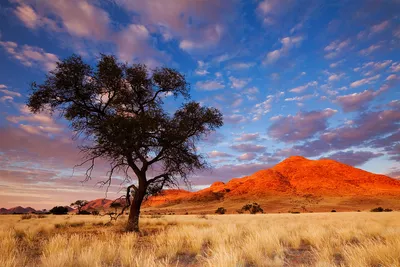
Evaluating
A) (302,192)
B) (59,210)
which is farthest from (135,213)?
(302,192)

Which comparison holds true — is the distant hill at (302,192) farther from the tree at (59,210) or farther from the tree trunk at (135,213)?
the tree trunk at (135,213)

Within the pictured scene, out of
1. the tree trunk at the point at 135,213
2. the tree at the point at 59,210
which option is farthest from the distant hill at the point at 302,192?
the tree trunk at the point at 135,213

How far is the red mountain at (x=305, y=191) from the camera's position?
8994cm

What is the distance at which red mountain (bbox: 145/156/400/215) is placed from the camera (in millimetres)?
89938

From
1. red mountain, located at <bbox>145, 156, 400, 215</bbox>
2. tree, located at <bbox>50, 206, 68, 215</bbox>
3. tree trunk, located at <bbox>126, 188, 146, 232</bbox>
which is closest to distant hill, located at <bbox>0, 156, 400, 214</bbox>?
red mountain, located at <bbox>145, 156, 400, 215</bbox>

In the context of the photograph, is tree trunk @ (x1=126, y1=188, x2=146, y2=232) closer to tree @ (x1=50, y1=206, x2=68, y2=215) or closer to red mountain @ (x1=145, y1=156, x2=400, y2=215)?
red mountain @ (x1=145, y1=156, x2=400, y2=215)

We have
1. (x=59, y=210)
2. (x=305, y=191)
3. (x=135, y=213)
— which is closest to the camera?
(x=135, y=213)

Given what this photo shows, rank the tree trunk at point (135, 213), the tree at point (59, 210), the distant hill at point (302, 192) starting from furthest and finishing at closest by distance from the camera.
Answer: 1. the distant hill at point (302, 192)
2. the tree at point (59, 210)
3. the tree trunk at point (135, 213)

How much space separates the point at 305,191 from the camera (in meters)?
107

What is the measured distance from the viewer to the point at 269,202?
9369 cm

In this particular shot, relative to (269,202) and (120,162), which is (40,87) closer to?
(120,162)

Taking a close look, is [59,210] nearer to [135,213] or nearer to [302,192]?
[135,213]

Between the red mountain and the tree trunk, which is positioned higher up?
the red mountain

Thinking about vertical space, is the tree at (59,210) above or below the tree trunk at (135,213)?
above
